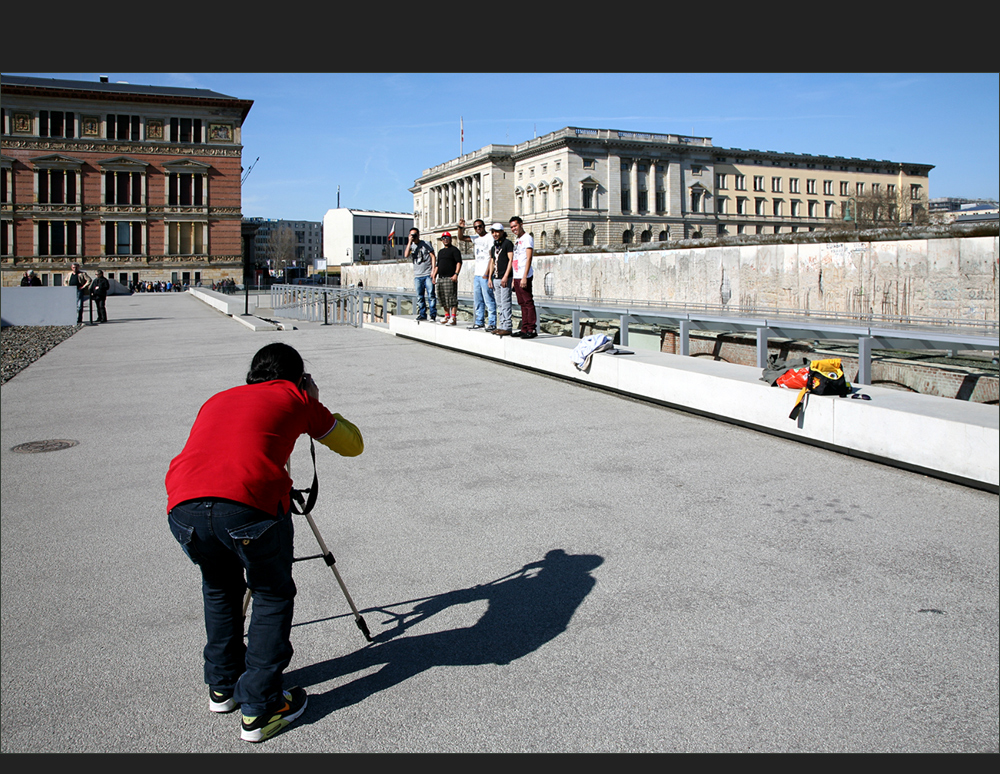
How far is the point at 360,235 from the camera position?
106 m

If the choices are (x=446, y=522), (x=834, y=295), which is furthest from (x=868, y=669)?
(x=834, y=295)

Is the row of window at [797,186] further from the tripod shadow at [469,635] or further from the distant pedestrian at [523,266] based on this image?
the tripod shadow at [469,635]

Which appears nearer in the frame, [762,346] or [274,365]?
[274,365]

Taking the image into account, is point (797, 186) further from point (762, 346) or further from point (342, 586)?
point (342, 586)

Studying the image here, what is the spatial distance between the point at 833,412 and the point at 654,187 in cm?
10099

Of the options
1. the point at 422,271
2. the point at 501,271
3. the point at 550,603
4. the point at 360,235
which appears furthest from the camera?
the point at 360,235

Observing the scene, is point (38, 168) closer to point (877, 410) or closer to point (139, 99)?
point (139, 99)

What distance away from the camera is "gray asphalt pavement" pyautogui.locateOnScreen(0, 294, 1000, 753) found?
10.7 ft

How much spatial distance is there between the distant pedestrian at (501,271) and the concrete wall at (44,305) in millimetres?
18424

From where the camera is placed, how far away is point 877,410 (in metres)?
6.83

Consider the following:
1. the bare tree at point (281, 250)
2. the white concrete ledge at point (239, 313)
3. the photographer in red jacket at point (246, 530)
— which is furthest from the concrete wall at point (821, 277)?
the bare tree at point (281, 250)

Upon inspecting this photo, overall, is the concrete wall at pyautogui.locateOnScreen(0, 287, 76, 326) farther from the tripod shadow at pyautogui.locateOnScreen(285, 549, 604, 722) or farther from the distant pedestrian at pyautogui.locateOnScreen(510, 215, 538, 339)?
the tripod shadow at pyautogui.locateOnScreen(285, 549, 604, 722)

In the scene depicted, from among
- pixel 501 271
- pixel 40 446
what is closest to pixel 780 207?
pixel 501 271

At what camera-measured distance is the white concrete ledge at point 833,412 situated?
6152mm
